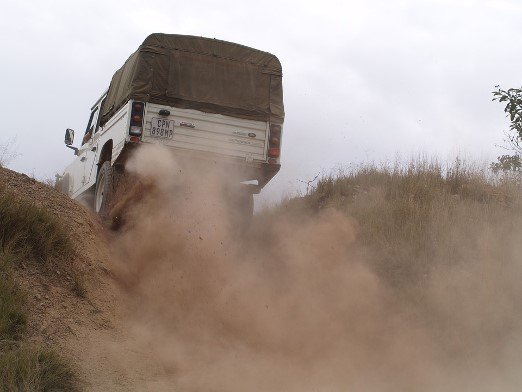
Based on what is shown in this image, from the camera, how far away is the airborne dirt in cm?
629

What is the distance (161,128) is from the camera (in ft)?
30.7

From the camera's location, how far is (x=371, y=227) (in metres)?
9.25

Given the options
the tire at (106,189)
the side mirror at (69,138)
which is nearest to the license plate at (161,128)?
the tire at (106,189)

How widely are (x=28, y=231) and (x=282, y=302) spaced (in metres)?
3.05

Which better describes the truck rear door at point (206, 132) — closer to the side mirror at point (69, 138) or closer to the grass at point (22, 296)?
the grass at point (22, 296)

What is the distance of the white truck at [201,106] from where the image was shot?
9.40 meters

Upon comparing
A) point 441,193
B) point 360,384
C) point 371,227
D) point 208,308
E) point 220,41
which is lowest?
point 360,384

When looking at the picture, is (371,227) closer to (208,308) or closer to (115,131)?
(208,308)

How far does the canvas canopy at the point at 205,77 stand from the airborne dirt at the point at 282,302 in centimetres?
96

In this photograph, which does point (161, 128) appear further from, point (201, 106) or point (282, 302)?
point (282, 302)

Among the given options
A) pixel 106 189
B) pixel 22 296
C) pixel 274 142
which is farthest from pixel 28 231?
pixel 274 142

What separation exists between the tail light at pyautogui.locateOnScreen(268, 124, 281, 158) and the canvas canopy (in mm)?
131

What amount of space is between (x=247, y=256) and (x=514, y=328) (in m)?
3.58

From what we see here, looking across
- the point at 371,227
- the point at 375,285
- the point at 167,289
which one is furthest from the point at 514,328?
the point at 167,289
